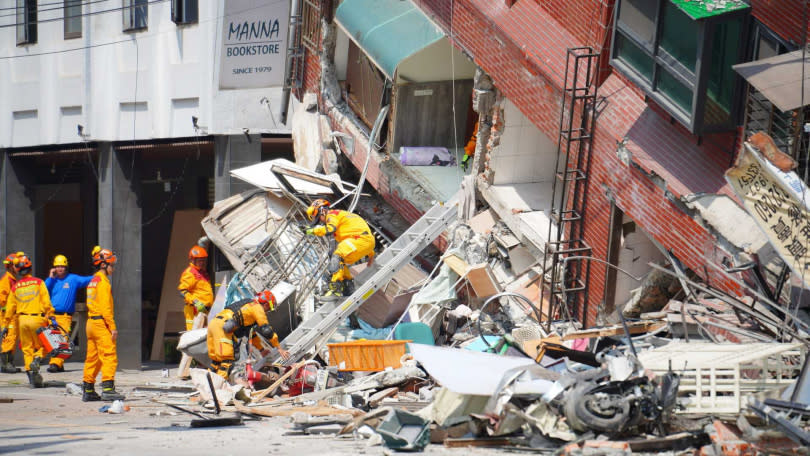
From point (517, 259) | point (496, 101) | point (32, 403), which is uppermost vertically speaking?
point (496, 101)

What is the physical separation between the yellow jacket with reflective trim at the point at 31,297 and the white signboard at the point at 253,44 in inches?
251

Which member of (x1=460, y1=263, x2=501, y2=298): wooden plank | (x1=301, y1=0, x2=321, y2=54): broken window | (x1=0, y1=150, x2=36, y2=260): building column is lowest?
(x1=460, y1=263, x2=501, y2=298): wooden plank

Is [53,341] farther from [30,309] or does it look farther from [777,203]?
[777,203]

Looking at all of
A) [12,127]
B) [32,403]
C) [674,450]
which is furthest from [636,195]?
[12,127]

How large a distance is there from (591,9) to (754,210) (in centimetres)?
411

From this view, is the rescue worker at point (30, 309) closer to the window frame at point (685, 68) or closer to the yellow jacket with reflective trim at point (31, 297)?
the yellow jacket with reflective trim at point (31, 297)

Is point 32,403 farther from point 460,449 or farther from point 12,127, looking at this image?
point 12,127

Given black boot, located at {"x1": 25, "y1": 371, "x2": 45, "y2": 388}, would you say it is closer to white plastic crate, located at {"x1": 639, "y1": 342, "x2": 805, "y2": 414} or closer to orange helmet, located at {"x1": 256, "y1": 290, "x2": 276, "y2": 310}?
orange helmet, located at {"x1": 256, "y1": 290, "x2": 276, "y2": 310}

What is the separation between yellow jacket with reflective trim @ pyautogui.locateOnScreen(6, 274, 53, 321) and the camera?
1562 centimetres

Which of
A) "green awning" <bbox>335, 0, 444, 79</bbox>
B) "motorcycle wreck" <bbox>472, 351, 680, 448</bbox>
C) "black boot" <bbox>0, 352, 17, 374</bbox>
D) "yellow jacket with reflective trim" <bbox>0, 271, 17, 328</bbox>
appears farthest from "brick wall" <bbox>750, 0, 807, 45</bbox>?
"black boot" <bbox>0, 352, 17, 374</bbox>

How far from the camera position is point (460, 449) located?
841cm

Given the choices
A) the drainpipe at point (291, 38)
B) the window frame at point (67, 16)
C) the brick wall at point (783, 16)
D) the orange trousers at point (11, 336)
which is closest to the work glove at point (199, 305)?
the orange trousers at point (11, 336)

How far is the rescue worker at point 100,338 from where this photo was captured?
12555 mm

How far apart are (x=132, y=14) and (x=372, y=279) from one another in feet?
35.4
